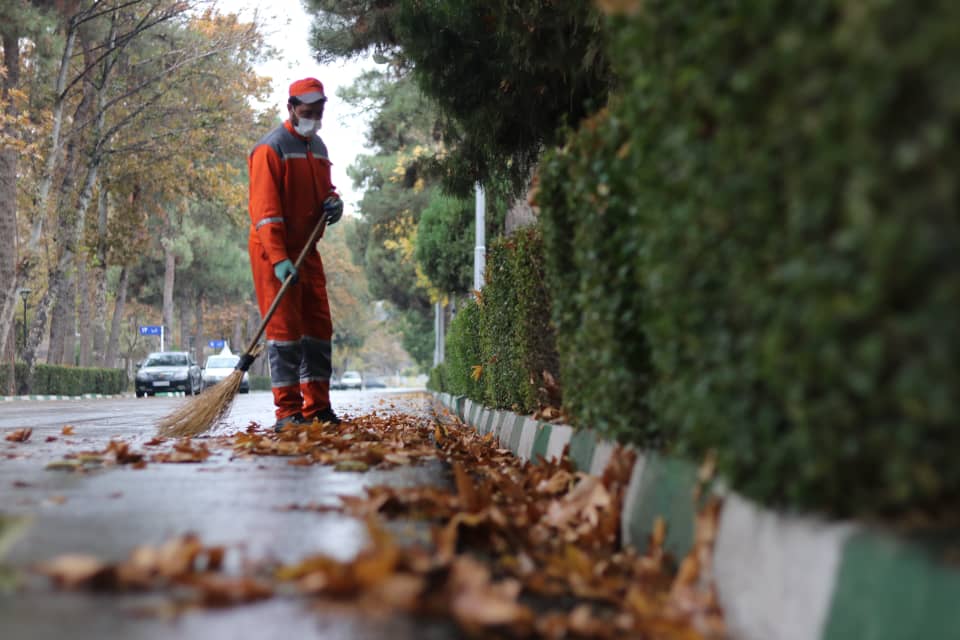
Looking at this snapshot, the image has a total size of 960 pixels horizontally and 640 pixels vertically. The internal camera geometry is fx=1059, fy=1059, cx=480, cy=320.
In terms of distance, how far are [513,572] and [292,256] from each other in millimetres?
6405

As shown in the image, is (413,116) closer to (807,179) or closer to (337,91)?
(337,91)

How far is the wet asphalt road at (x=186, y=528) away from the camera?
7.68 feet

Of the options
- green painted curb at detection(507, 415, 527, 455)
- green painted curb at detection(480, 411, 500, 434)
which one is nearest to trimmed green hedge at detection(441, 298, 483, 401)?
green painted curb at detection(480, 411, 500, 434)

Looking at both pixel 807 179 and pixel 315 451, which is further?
pixel 315 451

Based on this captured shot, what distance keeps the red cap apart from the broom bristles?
249 centimetres

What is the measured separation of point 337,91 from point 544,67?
31946 mm

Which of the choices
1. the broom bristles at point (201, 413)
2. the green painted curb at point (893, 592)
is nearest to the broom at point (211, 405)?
the broom bristles at point (201, 413)

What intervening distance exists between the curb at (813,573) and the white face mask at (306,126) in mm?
6393

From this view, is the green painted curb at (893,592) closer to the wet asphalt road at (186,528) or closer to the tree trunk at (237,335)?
the wet asphalt road at (186,528)

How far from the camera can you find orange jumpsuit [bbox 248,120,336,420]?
8.96m

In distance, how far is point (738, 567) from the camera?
2701mm

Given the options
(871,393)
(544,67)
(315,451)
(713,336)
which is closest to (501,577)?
(713,336)

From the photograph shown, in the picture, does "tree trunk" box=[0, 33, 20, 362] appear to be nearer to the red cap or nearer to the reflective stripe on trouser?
the reflective stripe on trouser

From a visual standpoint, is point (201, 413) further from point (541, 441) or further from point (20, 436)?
point (541, 441)
